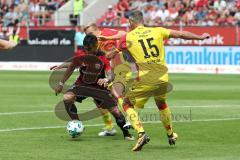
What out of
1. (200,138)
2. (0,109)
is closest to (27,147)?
(200,138)

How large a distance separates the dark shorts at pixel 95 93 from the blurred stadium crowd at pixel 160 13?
26131mm

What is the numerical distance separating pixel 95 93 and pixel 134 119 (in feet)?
6.82

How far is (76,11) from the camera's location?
154 ft

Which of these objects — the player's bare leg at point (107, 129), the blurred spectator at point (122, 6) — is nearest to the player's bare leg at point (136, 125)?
the player's bare leg at point (107, 129)

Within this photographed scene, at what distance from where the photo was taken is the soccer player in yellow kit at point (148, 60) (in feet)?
42.7

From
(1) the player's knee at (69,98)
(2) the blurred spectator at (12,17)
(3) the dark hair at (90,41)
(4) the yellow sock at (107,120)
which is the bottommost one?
(2) the blurred spectator at (12,17)

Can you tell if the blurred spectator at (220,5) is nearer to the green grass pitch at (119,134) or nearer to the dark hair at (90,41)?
the green grass pitch at (119,134)

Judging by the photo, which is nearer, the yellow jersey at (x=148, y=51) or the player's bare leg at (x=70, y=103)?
the yellow jersey at (x=148, y=51)

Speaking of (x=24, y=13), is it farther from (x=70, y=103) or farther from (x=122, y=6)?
(x=70, y=103)

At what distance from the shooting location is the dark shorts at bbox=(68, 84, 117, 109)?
1460cm

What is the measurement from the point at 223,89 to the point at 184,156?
16147 mm

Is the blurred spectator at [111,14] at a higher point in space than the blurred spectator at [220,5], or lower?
lower

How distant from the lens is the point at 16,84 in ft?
99.7

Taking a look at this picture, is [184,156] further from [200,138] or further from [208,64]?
[208,64]
